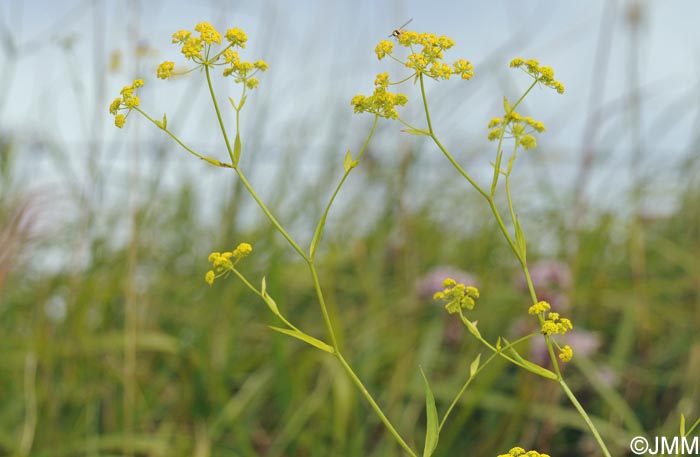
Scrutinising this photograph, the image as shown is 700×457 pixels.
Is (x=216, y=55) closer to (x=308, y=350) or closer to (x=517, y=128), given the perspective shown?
(x=517, y=128)

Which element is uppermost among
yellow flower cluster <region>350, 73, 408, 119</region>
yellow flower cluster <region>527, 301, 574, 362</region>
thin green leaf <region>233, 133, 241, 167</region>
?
yellow flower cluster <region>350, 73, 408, 119</region>

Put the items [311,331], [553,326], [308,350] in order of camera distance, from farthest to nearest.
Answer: [311,331] < [308,350] < [553,326]

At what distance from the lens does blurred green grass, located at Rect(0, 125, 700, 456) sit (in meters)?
2.39

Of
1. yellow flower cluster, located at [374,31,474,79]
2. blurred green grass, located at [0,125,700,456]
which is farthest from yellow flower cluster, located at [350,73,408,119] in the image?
blurred green grass, located at [0,125,700,456]

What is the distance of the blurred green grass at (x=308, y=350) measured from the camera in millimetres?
2393

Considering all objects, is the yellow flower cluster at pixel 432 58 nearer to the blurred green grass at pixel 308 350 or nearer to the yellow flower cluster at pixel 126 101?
the yellow flower cluster at pixel 126 101

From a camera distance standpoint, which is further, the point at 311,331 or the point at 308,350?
the point at 311,331

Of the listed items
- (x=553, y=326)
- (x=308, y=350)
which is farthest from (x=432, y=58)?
(x=308, y=350)

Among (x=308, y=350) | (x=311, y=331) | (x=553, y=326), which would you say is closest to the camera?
(x=553, y=326)

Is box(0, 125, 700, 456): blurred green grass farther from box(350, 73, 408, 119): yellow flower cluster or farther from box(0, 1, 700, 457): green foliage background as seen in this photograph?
box(350, 73, 408, 119): yellow flower cluster

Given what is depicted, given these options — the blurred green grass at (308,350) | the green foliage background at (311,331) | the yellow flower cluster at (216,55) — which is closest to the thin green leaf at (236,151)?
the yellow flower cluster at (216,55)

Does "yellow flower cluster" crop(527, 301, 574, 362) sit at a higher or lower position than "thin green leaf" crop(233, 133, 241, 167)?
lower

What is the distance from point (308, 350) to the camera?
8.38 ft

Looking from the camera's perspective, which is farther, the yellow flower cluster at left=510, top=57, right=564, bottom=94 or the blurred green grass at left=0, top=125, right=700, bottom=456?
the blurred green grass at left=0, top=125, right=700, bottom=456
